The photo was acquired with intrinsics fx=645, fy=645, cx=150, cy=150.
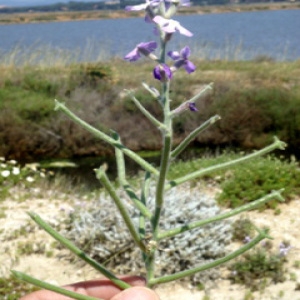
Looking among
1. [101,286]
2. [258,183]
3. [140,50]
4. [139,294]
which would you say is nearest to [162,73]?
[140,50]

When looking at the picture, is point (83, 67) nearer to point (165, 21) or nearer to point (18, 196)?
point (18, 196)

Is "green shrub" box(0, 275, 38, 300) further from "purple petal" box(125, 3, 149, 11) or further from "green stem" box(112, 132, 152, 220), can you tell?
"purple petal" box(125, 3, 149, 11)

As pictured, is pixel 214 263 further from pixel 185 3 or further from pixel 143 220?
pixel 185 3

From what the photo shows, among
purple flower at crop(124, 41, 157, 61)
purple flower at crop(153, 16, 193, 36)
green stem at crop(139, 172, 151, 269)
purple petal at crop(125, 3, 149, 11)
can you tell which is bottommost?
green stem at crop(139, 172, 151, 269)

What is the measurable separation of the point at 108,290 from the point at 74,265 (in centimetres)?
493

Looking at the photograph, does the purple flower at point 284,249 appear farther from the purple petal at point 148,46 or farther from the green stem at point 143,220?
the purple petal at point 148,46

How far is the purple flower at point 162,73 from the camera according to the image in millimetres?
1041

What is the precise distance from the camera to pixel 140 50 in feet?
3.55

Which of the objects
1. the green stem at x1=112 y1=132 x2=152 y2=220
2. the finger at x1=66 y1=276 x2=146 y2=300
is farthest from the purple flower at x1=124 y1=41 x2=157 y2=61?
the finger at x1=66 y1=276 x2=146 y2=300

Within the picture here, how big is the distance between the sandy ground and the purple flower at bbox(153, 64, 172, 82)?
495cm

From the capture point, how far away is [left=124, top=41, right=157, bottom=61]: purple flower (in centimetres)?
105

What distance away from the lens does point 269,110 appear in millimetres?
14594

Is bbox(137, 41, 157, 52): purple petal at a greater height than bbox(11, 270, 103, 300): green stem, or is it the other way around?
bbox(137, 41, 157, 52): purple petal

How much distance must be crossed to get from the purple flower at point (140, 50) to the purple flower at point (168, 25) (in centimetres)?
6
